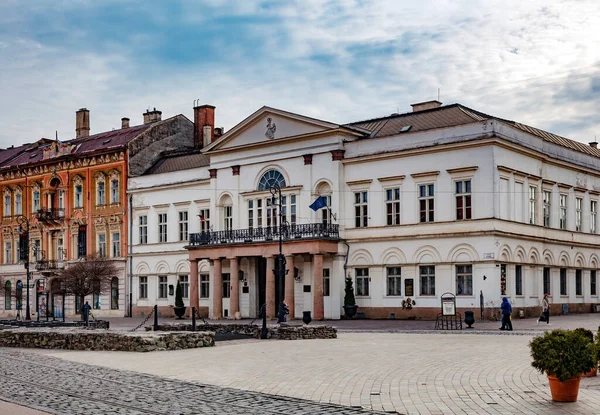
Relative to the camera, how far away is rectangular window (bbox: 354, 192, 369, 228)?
162 feet

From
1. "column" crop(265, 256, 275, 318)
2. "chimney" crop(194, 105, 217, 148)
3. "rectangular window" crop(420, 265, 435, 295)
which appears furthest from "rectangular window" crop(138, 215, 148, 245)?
"rectangular window" crop(420, 265, 435, 295)

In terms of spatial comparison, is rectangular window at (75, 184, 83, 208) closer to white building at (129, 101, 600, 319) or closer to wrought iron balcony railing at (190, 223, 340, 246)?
white building at (129, 101, 600, 319)

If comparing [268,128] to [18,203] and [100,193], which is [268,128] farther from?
[18,203]

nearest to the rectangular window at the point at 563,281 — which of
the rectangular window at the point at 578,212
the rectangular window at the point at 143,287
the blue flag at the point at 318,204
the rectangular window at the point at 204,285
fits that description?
the rectangular window at the point at 578,212

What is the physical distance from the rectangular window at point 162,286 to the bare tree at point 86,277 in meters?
3.46

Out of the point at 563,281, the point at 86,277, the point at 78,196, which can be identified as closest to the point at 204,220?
the point at 86,277

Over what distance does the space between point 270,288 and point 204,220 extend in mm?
9547

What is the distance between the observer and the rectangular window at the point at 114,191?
209 feet

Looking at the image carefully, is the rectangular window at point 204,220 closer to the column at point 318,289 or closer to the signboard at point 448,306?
the column at point 318,289

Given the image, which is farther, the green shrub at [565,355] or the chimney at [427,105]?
the chimney at [427,105]

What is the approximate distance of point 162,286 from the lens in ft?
200

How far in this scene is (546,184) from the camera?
49.6 metres

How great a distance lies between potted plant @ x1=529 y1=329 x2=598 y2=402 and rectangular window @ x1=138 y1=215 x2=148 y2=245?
5094 cm

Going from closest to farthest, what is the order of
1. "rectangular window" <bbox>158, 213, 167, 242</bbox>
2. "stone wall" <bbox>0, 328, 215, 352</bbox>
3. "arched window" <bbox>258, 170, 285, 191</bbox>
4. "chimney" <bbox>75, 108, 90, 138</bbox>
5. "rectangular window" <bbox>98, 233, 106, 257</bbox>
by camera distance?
"stone wall" <bbox>0, 328, 215, 352</bbox>, "arched window" <bbox>258, 170, 285, 191</bbox>, "rectangular window" <bbox>158, 213, 167, 242</bbox>, "rectangular window" <bbox>98, 233, 106, 257</bbox>, "chimney" <bbox>75, 108, 90, 138</bbox>
